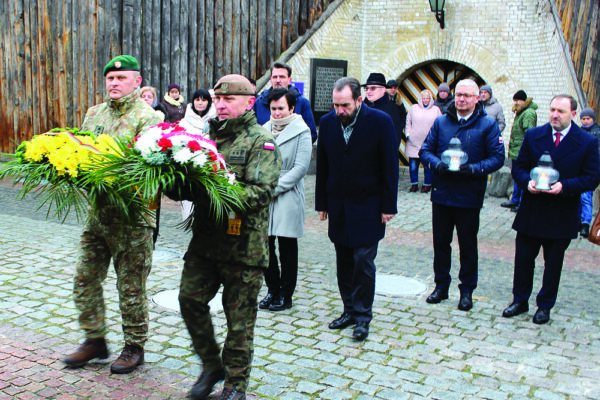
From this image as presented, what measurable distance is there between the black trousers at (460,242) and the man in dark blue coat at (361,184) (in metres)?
0.95

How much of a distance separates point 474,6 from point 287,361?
10995 mm

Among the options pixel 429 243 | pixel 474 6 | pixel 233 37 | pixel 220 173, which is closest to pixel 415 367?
pixel 220 173

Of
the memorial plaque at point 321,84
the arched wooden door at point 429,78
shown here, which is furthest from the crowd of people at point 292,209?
the arched wooden door at point 429,78

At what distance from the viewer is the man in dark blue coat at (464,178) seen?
18.8 ft

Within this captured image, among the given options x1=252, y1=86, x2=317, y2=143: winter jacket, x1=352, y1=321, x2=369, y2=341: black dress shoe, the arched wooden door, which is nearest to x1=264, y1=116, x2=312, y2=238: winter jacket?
x1=252, y1=86, x2=317, y2=143: winter jacket

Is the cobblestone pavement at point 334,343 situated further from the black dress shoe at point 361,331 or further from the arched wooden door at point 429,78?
the arched wooden door at point 429,78

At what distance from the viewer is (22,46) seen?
12992 millimetres

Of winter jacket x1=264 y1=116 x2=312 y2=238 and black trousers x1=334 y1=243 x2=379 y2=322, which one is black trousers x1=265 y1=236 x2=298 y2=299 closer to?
winter jacket x1=264 y1=116 x2=312 y2=238

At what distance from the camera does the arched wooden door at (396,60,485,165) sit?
575 inches

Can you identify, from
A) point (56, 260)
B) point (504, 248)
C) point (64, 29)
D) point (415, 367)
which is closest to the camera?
point (415, 367)

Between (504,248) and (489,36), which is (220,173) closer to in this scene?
(504,248)

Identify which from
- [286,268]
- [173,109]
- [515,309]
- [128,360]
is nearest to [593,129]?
[515,309]

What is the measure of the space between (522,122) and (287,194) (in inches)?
→ 260

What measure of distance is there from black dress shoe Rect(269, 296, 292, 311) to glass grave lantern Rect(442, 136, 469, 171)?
5.75 ft
